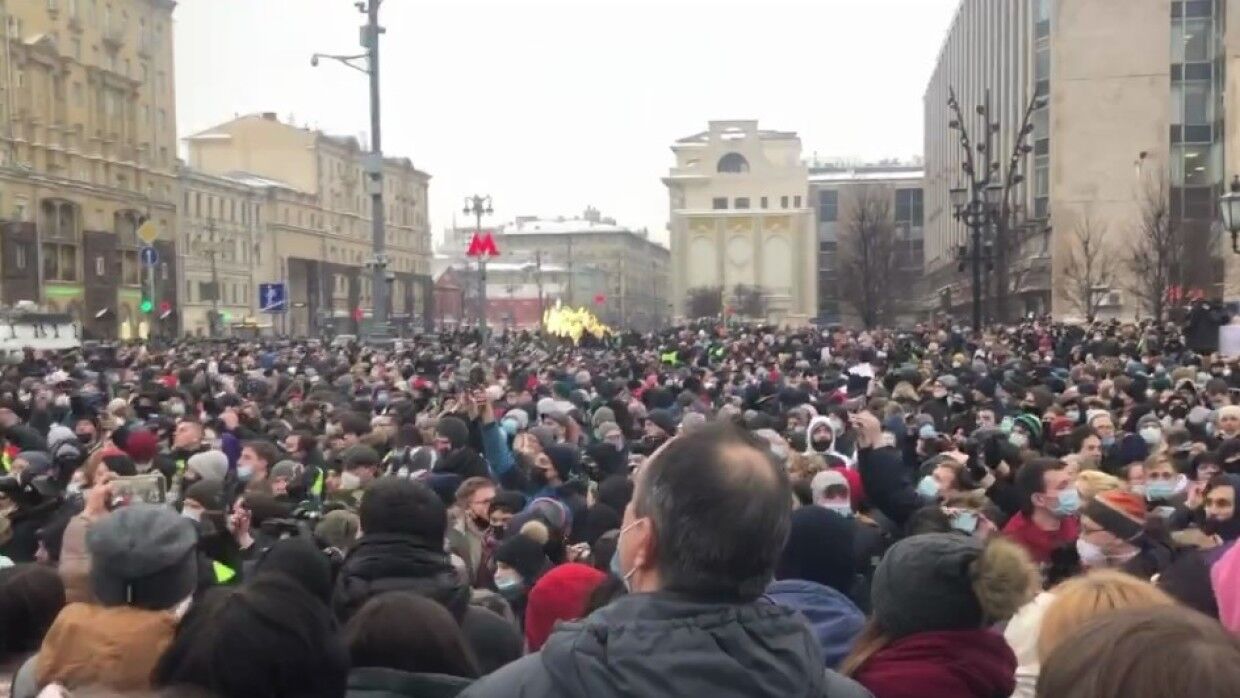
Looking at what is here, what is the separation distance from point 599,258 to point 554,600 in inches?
5696

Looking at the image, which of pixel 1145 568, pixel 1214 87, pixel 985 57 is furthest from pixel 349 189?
pixel 1145 568

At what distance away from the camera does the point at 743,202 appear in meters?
120

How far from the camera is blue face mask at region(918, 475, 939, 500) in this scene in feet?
24.5

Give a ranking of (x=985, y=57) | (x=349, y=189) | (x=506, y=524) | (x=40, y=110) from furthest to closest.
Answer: (x=349, y=189) → (x=985, y=57) → (x=40, y=110) → (x=506, y=524)

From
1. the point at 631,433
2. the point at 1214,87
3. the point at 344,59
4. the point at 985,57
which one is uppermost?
the point at 985,57

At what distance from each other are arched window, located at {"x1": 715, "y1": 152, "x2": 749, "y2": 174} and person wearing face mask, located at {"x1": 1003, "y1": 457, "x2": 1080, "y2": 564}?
116324mm

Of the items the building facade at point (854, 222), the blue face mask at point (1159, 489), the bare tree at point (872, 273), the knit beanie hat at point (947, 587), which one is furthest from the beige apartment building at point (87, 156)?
the knit beanie hat at point (947, 587)

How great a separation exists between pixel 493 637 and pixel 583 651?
2.12 metres

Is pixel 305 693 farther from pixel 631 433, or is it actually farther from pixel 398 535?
pixel 631 433

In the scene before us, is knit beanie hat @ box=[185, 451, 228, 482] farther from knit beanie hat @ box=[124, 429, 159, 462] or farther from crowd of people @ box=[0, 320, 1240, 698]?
knit beanie hat @ box=[124, 429, 159, 462]

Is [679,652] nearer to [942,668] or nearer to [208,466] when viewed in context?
[942,668]

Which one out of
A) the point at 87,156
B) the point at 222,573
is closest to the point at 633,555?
the point at 222,573

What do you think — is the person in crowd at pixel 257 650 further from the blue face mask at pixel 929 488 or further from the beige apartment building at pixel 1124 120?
the beige apartment building at pixel 1124 120

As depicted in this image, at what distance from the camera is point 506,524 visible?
664cm
